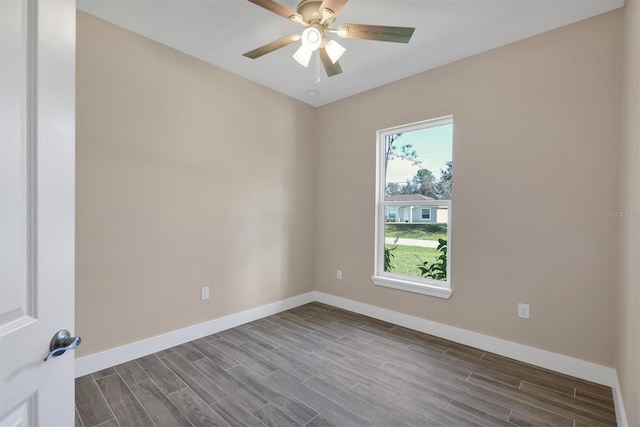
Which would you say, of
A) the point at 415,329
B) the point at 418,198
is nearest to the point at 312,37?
the point at 418,198

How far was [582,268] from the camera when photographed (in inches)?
86.2

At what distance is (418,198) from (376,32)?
1801mm

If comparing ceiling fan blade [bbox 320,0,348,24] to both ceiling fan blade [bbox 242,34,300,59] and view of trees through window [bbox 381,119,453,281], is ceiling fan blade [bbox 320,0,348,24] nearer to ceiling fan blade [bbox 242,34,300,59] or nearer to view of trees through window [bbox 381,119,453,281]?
ceiling fan blade [bbox 242,34,300,59]

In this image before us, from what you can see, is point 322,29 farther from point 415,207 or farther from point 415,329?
point 415,329

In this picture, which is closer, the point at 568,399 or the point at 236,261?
the point at 568,399

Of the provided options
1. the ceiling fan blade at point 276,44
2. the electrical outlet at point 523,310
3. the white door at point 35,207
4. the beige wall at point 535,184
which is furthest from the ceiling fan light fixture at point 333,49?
the electrical outlet at point 523,310

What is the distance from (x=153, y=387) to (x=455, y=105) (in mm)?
3493

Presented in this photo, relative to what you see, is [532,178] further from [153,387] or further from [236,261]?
[153,387]

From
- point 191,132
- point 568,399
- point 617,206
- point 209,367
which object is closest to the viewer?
point 568,399

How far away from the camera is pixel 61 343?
74cm

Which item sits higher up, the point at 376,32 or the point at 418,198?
the point at 376,32

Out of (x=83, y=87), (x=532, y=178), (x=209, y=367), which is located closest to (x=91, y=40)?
(x=83, y=87)

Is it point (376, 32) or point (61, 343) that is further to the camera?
point (376, 32)

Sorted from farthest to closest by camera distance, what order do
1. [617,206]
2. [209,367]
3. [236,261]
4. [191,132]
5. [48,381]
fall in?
[236,261] < [191,132] < [209,367] < [617,206] < [48,381]
